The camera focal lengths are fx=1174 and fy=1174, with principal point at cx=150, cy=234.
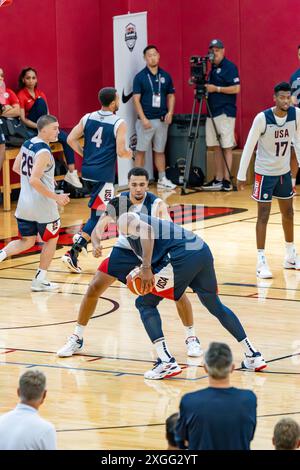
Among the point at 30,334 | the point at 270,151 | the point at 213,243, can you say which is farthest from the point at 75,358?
the point at 213,243

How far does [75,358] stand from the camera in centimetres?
956

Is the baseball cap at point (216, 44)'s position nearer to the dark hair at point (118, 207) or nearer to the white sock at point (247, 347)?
the dark hair at point (118, 207)

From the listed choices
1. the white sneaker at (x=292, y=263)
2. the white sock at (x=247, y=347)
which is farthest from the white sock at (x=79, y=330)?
the white sneaker at (x=292, y=263)

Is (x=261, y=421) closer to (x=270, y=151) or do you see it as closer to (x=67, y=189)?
(x=270, y=151)

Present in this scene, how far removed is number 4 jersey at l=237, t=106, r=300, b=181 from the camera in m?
12.2

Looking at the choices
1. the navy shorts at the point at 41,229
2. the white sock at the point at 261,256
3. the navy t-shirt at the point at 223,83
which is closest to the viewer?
the navy shorts at the point at 41,229

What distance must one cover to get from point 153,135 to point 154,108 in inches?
19.5

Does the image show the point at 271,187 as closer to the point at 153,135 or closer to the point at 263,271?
the point at 263,271

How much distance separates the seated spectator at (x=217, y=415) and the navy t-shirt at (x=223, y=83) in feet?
46.0

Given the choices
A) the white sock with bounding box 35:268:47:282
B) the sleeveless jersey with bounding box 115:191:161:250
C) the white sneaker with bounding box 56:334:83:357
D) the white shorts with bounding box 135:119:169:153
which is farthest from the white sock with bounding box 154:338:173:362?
the white shorts with bounding box 135:119:169:153

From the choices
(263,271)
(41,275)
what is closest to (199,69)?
(263,271)

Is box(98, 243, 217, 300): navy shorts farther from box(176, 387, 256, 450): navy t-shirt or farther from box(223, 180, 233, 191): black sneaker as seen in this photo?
box(223, 180, 233, 191): black sneaker

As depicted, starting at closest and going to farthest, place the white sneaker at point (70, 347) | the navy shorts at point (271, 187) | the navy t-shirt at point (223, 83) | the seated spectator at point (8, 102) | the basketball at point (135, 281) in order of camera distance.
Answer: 1. the basketball at point (135, 281)
2. the white sneaker at point (70, 347)
3. the navy shorts at point (271, 187)
4. the seated spectator at point (8, 102)
5. the navy t-shirt at point (223, 83)

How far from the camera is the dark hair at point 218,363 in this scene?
559 centimetres
